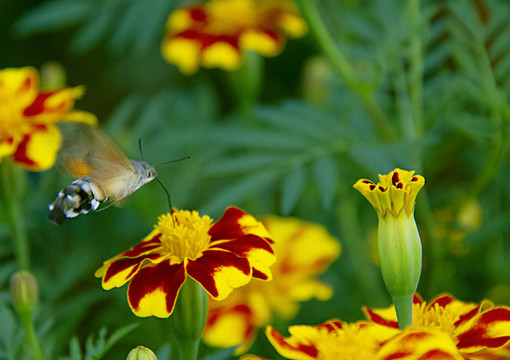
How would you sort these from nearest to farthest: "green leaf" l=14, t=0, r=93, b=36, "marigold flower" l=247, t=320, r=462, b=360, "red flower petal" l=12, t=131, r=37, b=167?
"marigold flower" l=247, t=320, r=462, b=360
"red flower petal" l=12, t=131, r=37, b=167
"green leaf" l=14, t=0, r=93, b=36

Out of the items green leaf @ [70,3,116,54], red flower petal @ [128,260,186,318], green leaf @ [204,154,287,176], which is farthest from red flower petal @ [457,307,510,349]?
green leaf @ [70,3,116,54]

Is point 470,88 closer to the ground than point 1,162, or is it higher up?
higher up

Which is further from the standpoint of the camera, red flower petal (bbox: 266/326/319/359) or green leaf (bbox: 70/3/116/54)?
green leaf (bbox: 70/3/116/54)

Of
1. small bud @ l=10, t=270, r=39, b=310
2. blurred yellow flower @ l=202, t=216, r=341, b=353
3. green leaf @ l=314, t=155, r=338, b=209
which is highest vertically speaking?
green leaf @ l=314, t=155, r=338, b=209

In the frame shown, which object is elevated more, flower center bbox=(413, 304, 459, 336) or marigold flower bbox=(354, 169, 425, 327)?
marigold flower bbox=(354, 169, 425, 327)

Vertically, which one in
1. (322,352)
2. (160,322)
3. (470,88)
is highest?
(470,88)

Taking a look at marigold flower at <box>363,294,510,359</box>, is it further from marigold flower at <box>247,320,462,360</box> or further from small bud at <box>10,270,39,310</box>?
small bud at <box>10,270,39,310</box>

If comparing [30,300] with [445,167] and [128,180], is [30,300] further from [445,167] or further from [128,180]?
[445,167]

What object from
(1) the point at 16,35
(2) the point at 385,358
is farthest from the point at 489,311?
(1) the point at 16,35
